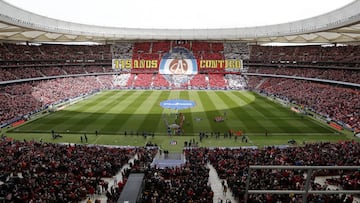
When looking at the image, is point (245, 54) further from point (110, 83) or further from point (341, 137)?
point (341, 137)

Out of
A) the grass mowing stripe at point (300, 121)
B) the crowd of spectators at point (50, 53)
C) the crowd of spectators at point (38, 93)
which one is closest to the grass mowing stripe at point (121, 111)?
the crowd of spectators at point (38, 93)

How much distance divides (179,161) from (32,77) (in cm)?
4664

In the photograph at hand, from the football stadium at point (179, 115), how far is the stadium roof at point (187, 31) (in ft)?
1.15

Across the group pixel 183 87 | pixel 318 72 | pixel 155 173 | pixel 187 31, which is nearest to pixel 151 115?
pixel 155 173

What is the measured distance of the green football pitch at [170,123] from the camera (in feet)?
106

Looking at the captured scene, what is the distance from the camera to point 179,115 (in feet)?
139

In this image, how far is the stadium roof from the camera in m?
43.4

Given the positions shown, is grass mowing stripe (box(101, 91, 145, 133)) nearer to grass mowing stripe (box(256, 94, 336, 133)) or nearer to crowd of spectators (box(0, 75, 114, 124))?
crowd of spectators (box(0, 75, 114, 124))

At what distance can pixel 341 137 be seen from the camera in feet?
109

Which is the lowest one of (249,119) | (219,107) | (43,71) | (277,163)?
(249,119)

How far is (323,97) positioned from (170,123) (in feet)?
94.9

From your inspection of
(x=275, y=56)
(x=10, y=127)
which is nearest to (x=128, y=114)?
(x=10, y=127)

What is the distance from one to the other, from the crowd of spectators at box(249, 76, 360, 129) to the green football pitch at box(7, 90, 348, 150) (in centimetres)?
360

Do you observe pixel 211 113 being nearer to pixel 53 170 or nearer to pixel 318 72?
pixel 53 170
